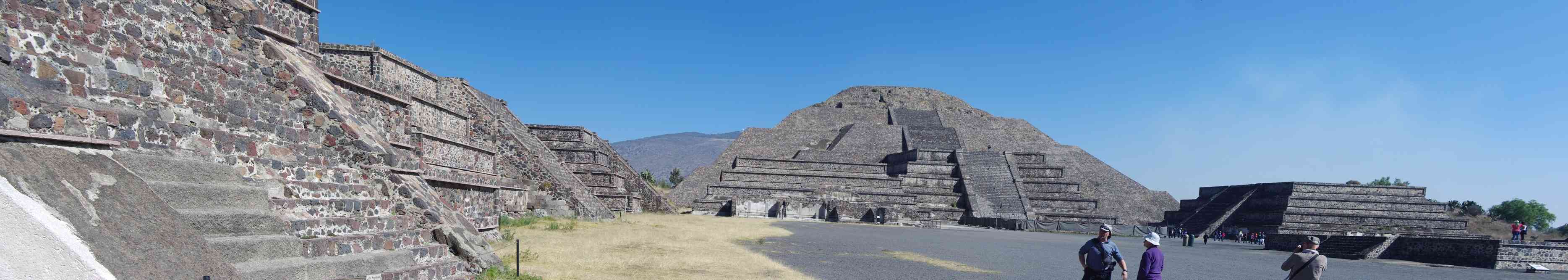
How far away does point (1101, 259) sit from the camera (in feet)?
25.9

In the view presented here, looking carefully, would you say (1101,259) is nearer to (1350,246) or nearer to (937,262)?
(937,262)

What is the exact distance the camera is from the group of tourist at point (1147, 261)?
7.84 m

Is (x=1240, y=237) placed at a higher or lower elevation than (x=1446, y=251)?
lower

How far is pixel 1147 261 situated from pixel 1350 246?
17.9 meters

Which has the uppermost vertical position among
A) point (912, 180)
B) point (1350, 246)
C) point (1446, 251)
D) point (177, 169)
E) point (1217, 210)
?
point (177, 169)

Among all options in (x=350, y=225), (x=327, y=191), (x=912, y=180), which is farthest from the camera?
(x=912, y=180)

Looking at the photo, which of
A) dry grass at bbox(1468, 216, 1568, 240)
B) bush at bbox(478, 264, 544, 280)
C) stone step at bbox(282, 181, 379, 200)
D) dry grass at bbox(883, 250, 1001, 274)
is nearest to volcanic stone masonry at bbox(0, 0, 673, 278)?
stone step at bbox(282, 181, 379, 200)

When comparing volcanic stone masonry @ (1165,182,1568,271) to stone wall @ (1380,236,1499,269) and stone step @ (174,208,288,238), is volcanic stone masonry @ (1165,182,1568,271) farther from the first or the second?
stone step @ (174,208,288,238)

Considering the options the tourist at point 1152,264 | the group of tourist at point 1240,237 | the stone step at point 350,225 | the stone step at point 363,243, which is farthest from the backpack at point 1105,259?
the group of tourist at point 1240,237

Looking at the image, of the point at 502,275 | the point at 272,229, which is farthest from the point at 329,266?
the point at 502,275

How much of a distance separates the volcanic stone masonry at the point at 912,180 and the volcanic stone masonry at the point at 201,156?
28.7 m

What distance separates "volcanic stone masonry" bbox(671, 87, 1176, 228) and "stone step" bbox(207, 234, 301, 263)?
30.7 m

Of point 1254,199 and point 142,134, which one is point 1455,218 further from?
point 142,134

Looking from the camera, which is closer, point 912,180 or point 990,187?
point 990,187
